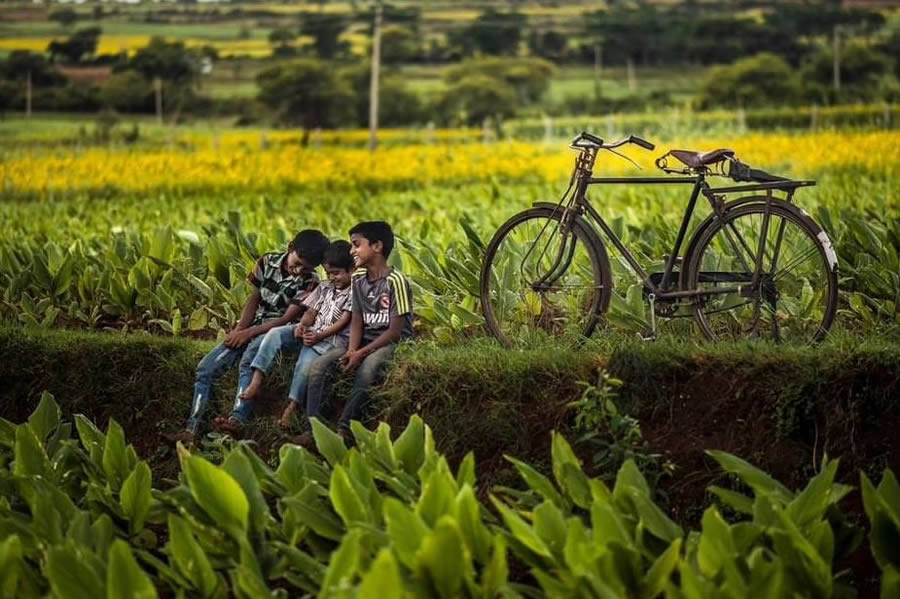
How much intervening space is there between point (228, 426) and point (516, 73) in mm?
21681

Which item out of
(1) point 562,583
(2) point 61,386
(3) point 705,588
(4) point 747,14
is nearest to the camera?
(3) point 705,588

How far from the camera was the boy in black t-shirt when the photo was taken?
20.0 ft

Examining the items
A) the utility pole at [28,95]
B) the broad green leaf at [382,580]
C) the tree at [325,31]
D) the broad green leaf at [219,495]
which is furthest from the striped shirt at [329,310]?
the tree at [325,31]

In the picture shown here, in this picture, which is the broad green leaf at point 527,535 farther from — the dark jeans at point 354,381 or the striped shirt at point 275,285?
the striped shirt at point 275,285

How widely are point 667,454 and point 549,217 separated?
1.14 metres

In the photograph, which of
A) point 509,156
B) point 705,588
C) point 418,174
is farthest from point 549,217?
point 509,156

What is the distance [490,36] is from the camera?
89.5 feet

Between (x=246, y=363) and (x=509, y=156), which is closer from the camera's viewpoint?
(x=246, y=363)

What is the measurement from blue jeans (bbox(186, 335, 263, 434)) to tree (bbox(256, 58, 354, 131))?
17.4m

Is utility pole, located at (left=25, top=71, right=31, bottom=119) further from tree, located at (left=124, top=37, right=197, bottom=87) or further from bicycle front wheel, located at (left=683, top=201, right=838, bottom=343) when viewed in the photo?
bicycle front wheel, located at (left=683, top=201, right=838, bottom=343)

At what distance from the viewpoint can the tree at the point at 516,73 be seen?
87.5 feet

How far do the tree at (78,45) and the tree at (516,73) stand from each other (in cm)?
664

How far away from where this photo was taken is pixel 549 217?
6.32 meters

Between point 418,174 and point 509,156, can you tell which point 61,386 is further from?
point 509,156
